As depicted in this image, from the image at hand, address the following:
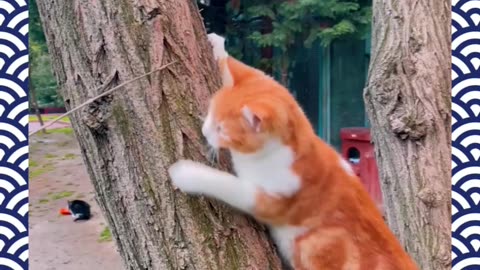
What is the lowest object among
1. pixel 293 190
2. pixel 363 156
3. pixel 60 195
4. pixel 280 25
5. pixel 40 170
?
pixel 40 170

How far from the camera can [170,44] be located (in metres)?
0.88

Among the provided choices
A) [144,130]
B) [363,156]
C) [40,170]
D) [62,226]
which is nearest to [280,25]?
[363,156]

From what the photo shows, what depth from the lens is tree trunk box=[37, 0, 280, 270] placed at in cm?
85

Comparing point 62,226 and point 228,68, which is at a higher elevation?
point 228,68

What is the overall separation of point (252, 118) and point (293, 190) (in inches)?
5.2

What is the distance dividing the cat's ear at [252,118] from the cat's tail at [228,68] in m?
0.09

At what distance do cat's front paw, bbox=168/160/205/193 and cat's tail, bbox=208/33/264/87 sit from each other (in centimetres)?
20

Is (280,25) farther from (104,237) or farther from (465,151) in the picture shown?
(465,151)

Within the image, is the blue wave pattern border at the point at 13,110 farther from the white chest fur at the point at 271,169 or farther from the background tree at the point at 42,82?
the background tree at the point at 42,82

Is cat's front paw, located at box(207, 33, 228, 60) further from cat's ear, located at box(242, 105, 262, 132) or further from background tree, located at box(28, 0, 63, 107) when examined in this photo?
background tree, located at box(28, 0, 63, 107)

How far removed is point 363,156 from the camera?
3812 mm

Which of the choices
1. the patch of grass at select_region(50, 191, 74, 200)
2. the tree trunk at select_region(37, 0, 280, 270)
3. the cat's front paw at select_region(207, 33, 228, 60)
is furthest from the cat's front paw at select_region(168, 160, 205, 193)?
the patch of grass at select_region(50, 191, 74, 200)

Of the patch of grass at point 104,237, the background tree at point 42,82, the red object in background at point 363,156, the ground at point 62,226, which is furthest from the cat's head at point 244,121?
the background tree at point 42,82

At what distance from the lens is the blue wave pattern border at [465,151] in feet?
5.00
